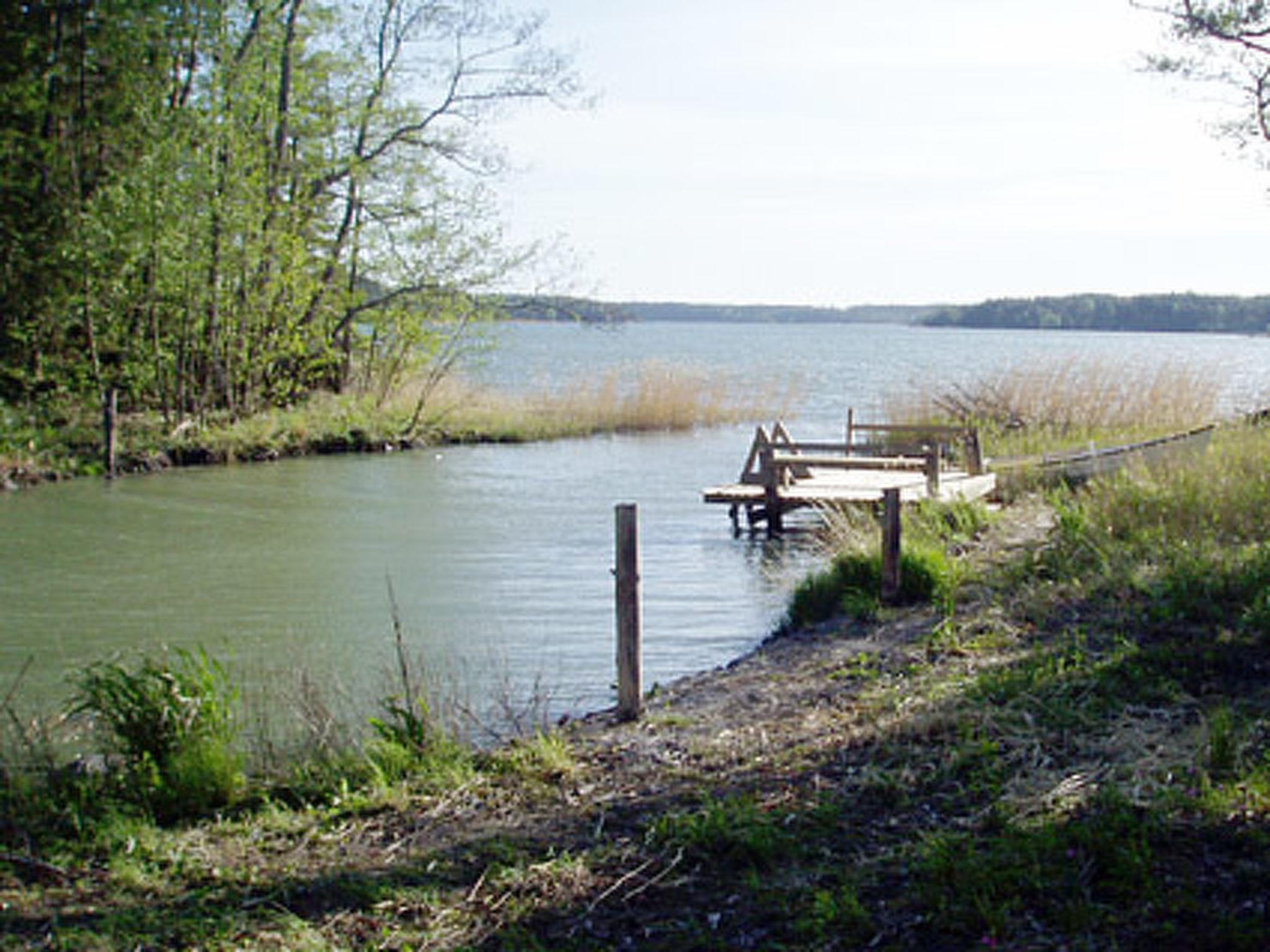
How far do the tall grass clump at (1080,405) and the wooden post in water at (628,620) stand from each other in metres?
16.7

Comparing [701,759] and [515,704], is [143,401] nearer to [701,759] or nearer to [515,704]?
[515,704]

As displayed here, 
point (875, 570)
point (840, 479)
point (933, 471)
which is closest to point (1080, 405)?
point (840, 479)

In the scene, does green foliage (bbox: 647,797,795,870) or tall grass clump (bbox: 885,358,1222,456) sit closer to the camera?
green foliage (bbox: 647,797,795,870)

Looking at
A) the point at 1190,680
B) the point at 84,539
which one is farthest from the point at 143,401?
the point at 1190,680

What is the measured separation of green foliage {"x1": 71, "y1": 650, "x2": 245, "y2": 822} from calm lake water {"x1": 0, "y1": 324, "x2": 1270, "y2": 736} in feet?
2.71

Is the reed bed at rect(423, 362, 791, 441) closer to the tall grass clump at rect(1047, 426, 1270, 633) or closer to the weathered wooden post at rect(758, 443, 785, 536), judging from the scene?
the weathered wooden post at rect(758, 443, 785, 536)

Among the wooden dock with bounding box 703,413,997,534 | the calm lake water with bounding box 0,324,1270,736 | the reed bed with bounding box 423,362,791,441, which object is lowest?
Answer: the calm lake water with bounding box 0,324,1270,736

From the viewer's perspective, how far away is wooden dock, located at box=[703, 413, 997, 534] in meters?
16.4

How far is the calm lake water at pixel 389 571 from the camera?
10.0 m

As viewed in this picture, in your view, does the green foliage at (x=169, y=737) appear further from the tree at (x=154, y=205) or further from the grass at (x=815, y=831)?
the tree at (x=154, y=205)

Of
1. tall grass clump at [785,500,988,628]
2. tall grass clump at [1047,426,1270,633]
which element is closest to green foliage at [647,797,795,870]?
tall grass clump at [1047,426,1270,633]

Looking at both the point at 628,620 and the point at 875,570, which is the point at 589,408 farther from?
the point at 628,620

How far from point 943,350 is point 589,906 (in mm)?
102798

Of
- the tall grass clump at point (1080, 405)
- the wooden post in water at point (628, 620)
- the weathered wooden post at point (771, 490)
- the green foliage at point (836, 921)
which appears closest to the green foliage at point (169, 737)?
the wooden post in water at point (628, 620)
